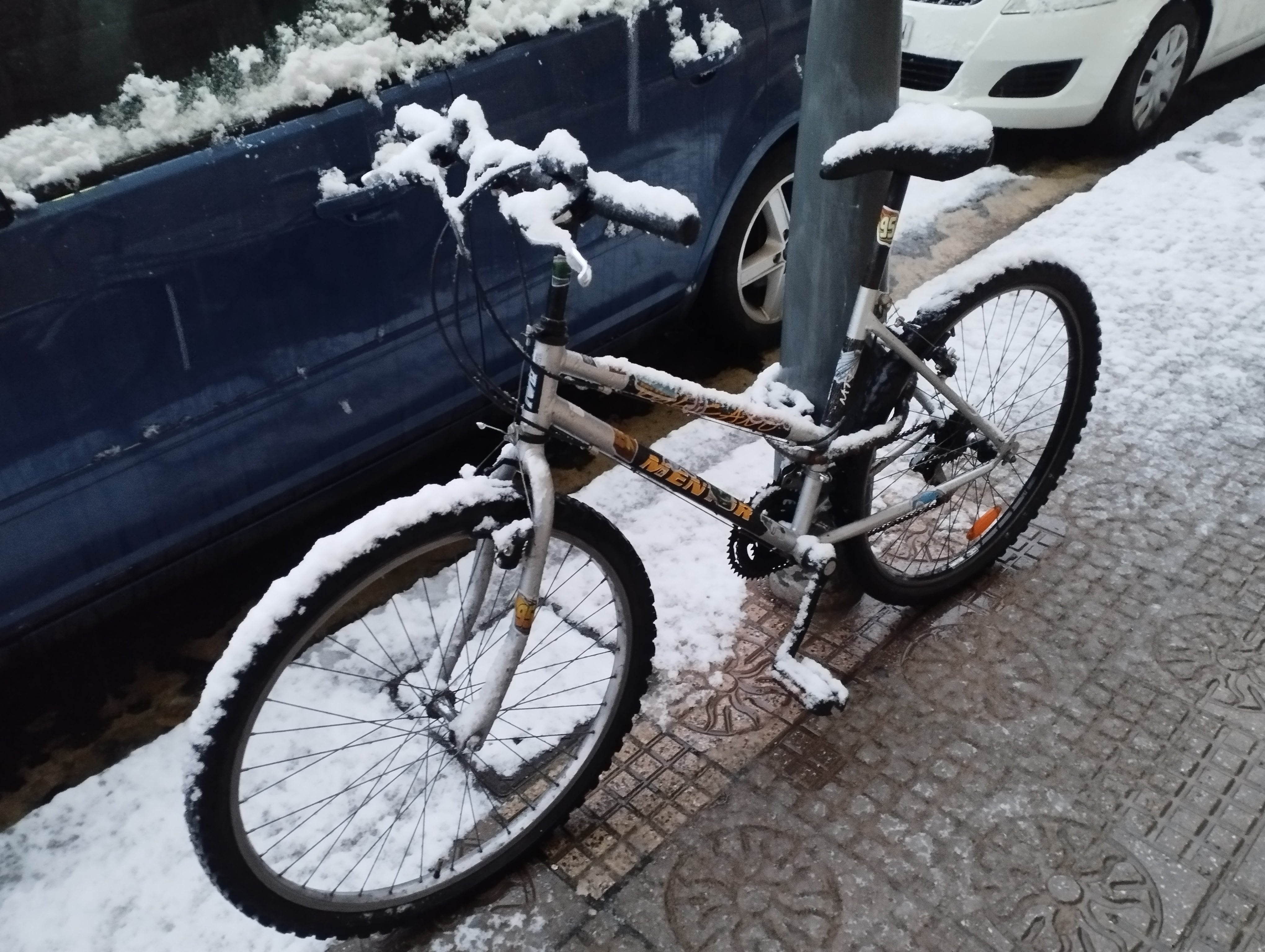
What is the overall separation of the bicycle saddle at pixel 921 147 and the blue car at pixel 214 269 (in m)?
1.01

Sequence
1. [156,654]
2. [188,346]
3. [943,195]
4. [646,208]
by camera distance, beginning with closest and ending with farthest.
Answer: [646,208] < [188,346] < [156,654] < [943,195]

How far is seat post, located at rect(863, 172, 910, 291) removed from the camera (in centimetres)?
230

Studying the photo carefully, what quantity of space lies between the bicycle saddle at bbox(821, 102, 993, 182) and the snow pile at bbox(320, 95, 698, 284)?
2.00 feet

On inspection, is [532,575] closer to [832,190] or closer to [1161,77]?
[832,190]

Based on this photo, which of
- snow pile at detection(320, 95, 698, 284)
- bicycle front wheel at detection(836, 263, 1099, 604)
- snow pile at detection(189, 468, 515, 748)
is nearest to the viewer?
snow pile at detection(320, 95, 698, 284)

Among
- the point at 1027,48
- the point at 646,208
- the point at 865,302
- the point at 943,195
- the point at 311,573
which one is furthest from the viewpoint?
the point at 943,195

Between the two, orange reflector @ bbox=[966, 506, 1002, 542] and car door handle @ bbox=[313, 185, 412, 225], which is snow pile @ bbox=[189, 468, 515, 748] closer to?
car door handle @ bbox=[313, 185, 412, 225]

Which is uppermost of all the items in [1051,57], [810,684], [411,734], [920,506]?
[1051,57]

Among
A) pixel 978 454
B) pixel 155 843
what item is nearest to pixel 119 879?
pixel 155 843

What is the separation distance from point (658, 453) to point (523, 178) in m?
0.76

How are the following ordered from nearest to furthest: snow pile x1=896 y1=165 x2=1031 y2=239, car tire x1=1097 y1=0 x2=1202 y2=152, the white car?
snow pile x1=896 y1=165 x2=1031 y2=239
the white car
car tire x1=1097 y1=0 x2=1202 y2=152

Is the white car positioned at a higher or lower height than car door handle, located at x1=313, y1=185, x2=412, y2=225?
lower

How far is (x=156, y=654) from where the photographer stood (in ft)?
9.86

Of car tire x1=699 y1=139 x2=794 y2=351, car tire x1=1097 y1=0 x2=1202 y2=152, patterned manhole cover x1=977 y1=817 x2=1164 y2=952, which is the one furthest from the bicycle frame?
car tire x1=1097 y1=0 x2=1202 y2=152
